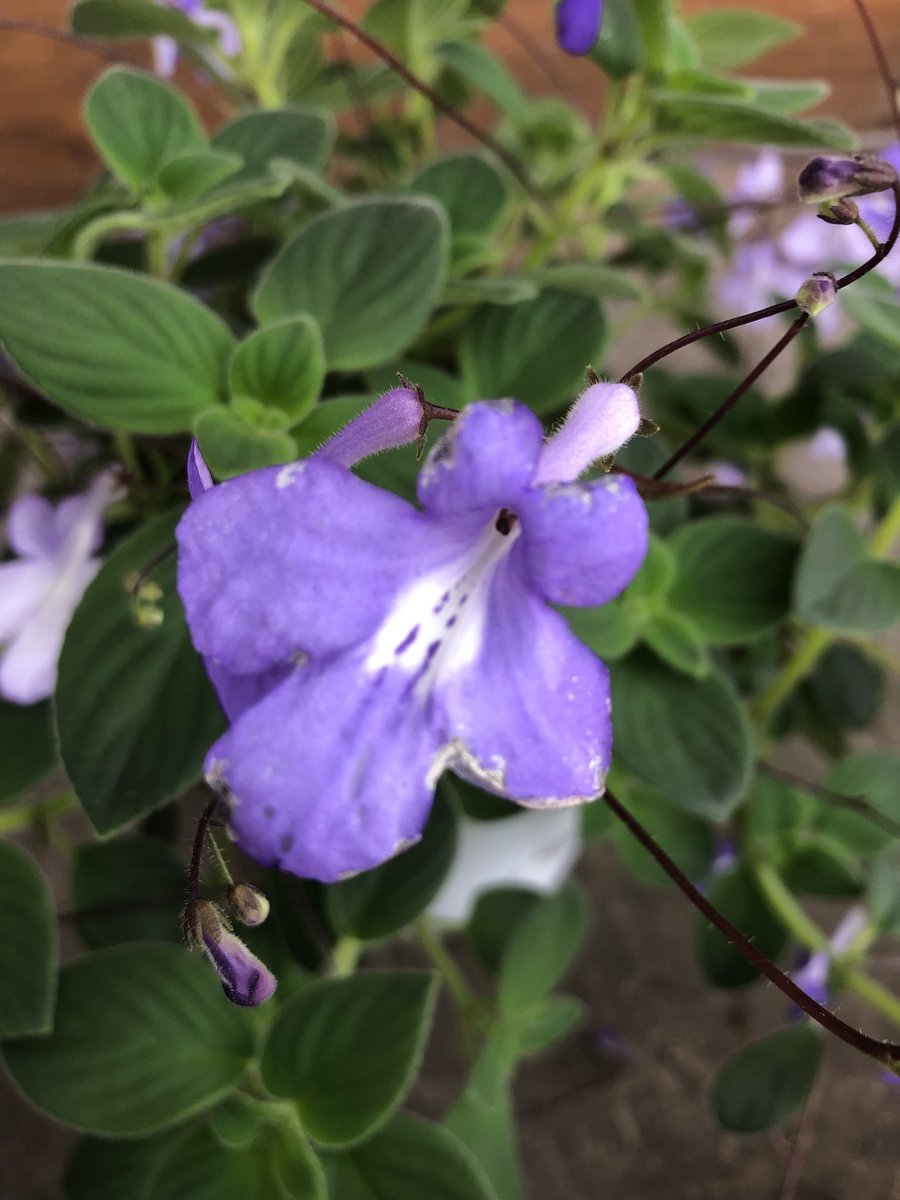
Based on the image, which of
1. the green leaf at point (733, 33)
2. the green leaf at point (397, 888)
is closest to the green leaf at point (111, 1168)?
the green leaf at point (397, 888)

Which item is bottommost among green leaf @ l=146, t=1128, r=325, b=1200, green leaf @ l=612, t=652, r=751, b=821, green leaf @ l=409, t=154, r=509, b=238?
green leaf @ l=146, t=1128, r=325, b=1200

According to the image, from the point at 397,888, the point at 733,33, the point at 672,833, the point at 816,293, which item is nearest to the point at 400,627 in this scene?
the point at 816,293

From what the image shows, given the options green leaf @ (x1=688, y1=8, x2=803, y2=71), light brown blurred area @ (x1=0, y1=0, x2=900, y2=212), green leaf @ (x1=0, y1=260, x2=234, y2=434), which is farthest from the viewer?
light brown blurred area @ (x1=0, y1=0, x2=900, y2=212)

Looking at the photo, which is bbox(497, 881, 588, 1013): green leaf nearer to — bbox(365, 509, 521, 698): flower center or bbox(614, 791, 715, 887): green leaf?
bbox(614, 791, 715, 887): green leaf

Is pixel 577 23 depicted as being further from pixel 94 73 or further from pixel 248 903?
pixel 94 73

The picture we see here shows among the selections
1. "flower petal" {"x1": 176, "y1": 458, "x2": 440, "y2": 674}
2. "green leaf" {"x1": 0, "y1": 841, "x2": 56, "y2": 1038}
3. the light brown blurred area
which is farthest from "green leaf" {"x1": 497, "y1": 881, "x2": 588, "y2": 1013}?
the light brown blurred area

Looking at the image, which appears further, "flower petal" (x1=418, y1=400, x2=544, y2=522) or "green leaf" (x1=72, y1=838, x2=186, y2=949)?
"green leaf" (x1=72, y1=838, x2=186, y2=949)

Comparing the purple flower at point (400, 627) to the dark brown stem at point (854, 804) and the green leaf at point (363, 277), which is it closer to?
the green leaf at point (363, 277)

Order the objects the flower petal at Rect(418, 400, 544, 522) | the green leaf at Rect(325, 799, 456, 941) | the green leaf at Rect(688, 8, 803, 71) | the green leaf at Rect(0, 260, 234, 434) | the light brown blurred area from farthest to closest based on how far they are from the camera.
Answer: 1. the light brown blurred area
2. the green leaf at Rect(688, 8, 803, 71)
3. the green leaf at Rect(325, 799, 456, 941)
4. the green leaf at Rect(0, 260, 234, 434)
5. the flower petal at Rect(418, 400, 544, 522)

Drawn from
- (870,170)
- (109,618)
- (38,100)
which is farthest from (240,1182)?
(38,100)
